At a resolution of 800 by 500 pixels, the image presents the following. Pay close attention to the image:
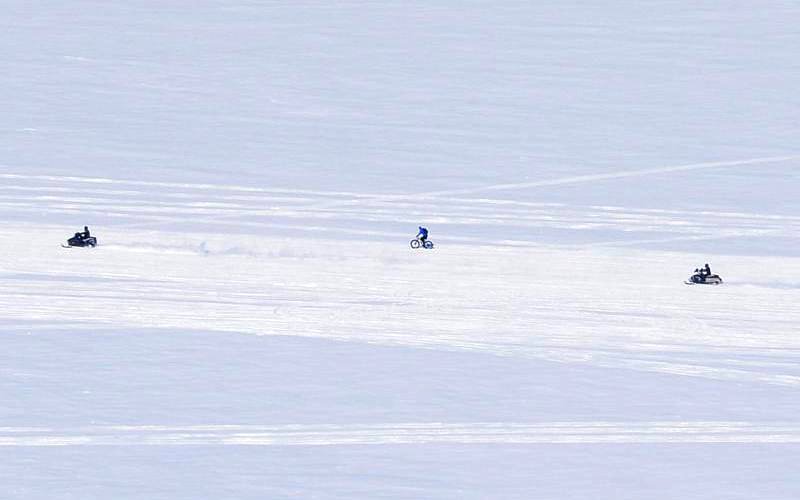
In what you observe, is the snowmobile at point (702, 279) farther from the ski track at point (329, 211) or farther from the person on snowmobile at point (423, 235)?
the person on snowmobile at point (423, 235)

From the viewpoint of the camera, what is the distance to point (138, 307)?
2616 cm

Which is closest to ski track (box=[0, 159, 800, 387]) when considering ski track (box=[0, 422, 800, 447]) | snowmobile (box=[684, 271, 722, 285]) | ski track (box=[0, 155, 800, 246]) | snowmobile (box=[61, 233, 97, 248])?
ski track (box=[0, 155, 800, 246])

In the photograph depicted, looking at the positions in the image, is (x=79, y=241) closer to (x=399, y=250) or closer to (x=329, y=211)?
(x=329, y=211)

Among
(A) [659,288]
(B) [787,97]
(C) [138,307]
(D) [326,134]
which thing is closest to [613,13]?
(B) [787,97]

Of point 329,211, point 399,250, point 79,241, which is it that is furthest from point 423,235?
point 79,241

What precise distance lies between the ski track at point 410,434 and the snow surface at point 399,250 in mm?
46

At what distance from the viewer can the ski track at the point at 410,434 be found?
2148cm

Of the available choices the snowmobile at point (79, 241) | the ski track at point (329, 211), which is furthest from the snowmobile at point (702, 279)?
the snowmobile at point (79, 241)

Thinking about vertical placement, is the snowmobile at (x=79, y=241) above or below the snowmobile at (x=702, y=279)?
above

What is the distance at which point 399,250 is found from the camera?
29.0 metres

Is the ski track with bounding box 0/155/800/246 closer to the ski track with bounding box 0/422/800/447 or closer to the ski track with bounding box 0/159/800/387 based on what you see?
the ski track with bounding box 0/159/800/387

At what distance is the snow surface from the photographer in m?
21.4

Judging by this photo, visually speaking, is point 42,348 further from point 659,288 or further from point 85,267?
point 659,288

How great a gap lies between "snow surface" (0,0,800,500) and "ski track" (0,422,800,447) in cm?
5
